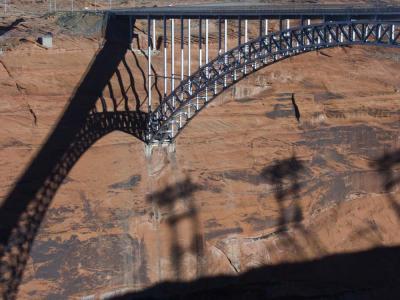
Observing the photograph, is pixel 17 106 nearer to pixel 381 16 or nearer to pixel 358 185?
pixel 381 16

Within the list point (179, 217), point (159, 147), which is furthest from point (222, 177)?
point (159, 147)

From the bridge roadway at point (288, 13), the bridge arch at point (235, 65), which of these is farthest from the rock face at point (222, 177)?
the bridge roadway at point (288, 13)

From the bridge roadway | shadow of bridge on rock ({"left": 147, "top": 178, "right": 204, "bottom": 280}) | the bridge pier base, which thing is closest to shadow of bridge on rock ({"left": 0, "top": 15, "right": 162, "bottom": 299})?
the bridge pier base

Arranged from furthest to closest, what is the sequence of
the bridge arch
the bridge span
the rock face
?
1. the rock face
2. the bridge span
3. the bridge arch

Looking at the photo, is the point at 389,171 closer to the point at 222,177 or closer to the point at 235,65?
the point at 222,177

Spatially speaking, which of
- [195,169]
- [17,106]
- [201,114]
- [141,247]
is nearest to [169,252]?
[141,247]

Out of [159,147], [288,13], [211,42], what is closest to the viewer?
[288,13]

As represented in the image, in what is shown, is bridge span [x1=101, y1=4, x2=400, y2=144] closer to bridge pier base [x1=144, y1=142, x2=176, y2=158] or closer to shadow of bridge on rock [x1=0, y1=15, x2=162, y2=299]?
bridge pier base [x1=144, y1=142, x2=176, y2=158]
